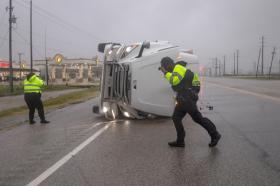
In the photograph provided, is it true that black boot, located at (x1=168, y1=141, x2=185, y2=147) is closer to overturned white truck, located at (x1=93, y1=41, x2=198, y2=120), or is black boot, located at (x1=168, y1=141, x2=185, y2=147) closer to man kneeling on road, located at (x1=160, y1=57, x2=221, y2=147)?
man kneeling on road, located at (x1=160, y1=57, x2=221, y2=147)

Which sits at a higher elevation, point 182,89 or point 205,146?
point 182,89

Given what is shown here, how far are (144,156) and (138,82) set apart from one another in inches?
154

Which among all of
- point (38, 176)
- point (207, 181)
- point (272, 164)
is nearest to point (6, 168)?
point (38, 176)

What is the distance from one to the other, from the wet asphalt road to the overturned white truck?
2.14 feet

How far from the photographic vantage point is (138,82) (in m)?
9.71

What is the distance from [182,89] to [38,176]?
305cm

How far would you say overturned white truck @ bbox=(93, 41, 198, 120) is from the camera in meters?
9.74

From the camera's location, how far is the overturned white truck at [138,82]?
9.74m

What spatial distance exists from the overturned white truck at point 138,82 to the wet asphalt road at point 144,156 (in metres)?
0.65

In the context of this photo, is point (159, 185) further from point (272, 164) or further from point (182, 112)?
Answer: point (182, 112)

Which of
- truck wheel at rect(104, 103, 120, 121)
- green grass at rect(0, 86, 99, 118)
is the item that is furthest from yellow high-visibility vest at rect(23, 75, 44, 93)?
green grass at rect(0, 86, 99, 118)

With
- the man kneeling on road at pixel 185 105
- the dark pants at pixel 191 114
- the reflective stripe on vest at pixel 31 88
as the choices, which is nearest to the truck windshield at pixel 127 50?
the reflective stripe on vest at pixel 31 88

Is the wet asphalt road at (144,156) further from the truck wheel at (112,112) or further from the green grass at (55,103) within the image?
the green grass at (55,103)

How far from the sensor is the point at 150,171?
201 inches
